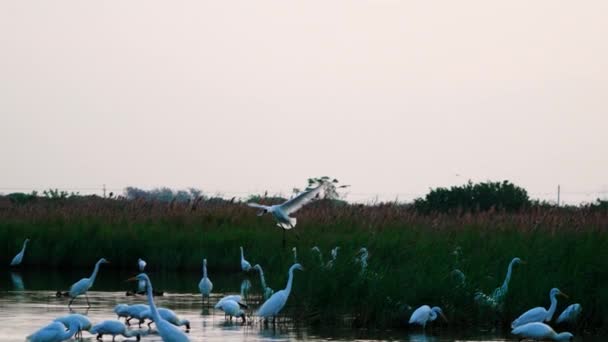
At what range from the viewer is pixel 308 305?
17.5m

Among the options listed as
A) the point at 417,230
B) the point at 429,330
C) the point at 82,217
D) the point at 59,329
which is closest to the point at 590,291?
the point at 429,330

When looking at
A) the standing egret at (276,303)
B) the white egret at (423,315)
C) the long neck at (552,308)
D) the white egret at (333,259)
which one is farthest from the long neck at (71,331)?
the long neck at (552,308)

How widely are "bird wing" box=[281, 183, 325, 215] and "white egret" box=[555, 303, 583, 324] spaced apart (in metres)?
5.55

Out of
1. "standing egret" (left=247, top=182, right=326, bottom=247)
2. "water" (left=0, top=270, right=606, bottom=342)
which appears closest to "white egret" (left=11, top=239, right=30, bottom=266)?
"water" (left=0, top=270, right=606, bottom=342)

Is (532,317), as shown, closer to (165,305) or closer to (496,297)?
(496,297)

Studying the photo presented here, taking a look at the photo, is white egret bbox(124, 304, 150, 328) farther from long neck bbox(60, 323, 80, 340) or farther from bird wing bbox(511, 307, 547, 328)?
bird wing bbox(511, 307, 547, 328)

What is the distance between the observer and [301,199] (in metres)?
23.1

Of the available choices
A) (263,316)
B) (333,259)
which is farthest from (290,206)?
(263,316)

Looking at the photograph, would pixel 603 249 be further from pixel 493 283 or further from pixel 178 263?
pixel 178 263

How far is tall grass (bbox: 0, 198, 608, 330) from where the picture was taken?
17.2 metres

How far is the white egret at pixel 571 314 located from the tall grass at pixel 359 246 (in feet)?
0.67

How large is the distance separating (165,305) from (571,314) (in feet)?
22.3

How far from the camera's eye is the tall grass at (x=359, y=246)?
56.6 ft

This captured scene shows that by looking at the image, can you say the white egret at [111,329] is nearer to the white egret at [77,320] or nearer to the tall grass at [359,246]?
the white egret at [77,320]
